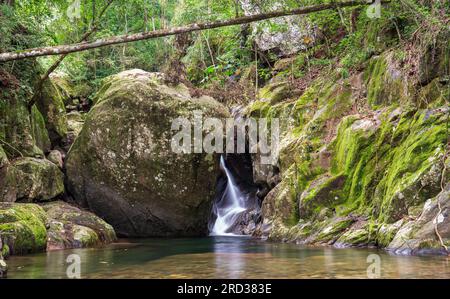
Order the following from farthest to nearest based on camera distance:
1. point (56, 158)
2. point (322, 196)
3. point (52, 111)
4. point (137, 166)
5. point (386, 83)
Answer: point (52, 111)
point (56, 158)
point (137, 166)
point (386, 83)
point (322, 196)

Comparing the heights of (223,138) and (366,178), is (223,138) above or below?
above

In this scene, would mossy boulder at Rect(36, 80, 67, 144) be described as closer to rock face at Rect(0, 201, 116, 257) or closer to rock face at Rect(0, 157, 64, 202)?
rock face at Rect(0, 157, 64, 202)

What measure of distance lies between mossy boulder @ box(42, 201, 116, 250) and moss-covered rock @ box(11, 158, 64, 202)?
13.5 inches

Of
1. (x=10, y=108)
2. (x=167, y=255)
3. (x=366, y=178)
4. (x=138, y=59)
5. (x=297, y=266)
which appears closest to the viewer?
(x=297, y=266)

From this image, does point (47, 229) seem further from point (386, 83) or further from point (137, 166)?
point (386, 83)

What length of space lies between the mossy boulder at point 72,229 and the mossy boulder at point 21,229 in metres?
0.44

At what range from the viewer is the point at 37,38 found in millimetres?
12438

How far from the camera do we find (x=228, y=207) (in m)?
15.9

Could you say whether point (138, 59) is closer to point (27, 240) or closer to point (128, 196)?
point (128, 196)

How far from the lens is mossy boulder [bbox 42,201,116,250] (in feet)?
32.5

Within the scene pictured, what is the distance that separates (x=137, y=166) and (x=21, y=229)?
490 centimetres

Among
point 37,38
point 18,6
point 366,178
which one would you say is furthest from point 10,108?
point 366,178

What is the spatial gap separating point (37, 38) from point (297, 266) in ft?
31.7

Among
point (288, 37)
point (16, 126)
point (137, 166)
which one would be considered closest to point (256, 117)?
point (288, 37)
